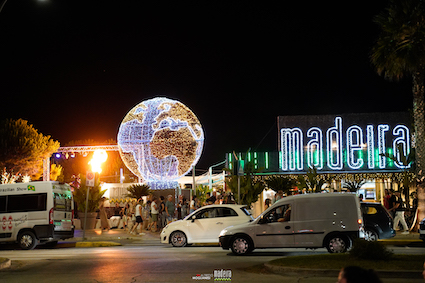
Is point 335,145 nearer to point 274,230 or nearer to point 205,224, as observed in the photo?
point 205,224

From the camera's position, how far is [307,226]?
13.2 metres

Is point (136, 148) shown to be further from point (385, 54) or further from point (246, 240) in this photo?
point (246, 240)

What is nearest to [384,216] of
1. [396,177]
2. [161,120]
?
[396,177]

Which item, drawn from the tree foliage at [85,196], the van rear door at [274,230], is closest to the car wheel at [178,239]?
the van rear door at [274,230]

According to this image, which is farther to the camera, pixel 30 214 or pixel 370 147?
pixel 370 147

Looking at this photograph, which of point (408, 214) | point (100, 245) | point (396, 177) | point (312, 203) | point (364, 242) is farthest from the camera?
point (396, 177)

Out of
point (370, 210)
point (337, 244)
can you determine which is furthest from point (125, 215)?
point (337, 244)

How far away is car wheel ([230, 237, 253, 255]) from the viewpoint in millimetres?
13578

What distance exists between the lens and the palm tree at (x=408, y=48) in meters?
19.1

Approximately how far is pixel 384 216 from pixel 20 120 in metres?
40.6

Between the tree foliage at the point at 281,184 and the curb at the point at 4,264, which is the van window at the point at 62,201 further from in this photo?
the tree foliage at the point at 281,184

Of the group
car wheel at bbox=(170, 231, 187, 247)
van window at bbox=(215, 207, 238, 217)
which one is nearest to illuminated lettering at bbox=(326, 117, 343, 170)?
van window at bbox=(215, 207, 238, 217)

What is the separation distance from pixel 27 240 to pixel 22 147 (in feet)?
103

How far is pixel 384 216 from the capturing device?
16.0 meters
